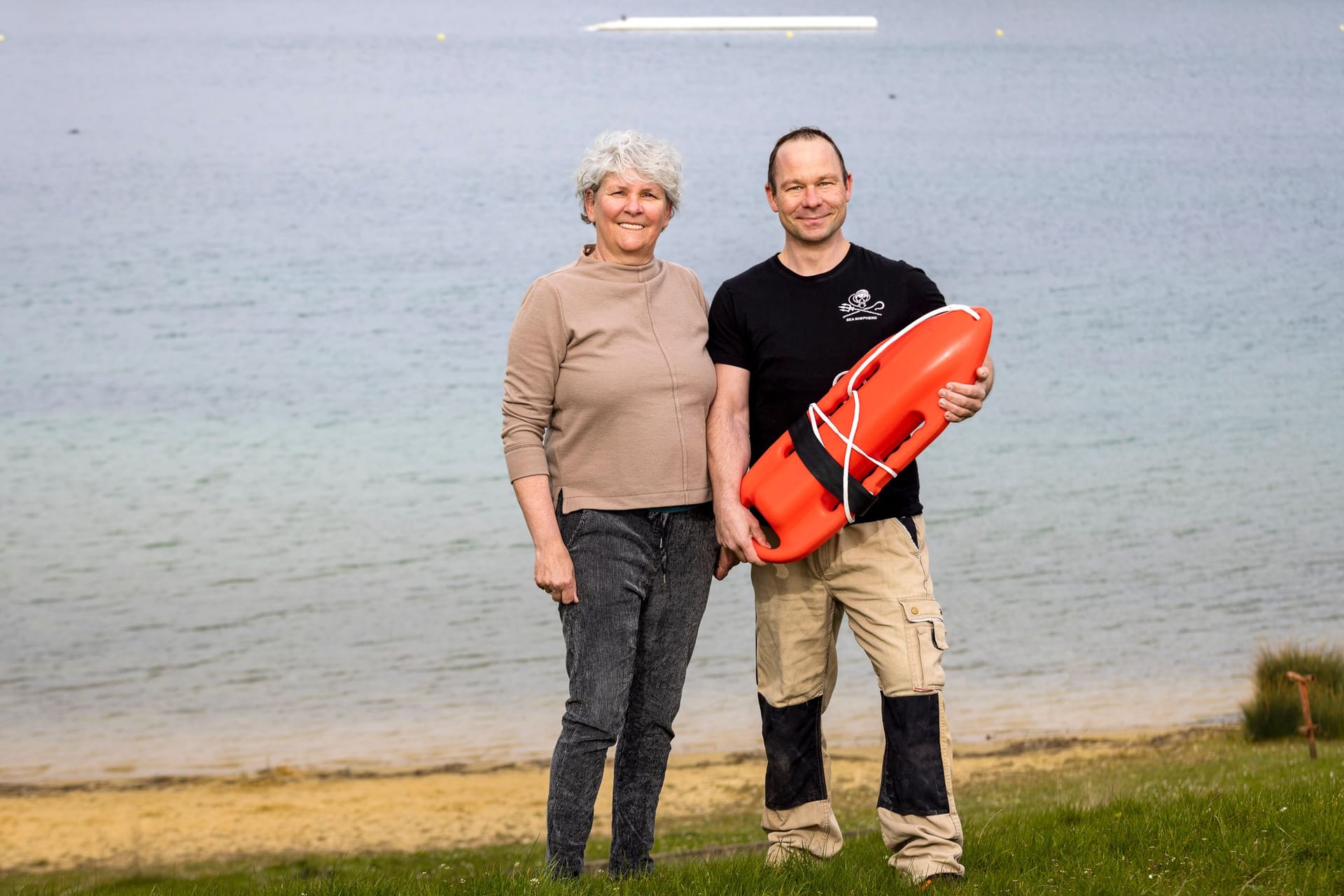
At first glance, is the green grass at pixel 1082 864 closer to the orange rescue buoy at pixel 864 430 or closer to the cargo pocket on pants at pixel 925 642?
the cargo pocket on pants at pixel 925 642

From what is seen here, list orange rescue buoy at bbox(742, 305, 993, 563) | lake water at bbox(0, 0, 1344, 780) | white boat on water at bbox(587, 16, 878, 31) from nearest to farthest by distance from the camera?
orange rescue buoy at bbox(742, 305, 993, 563), lake water at bbox(0, 0, 1344, 780), white boat on water at bbox(587, 16, 878, 31)

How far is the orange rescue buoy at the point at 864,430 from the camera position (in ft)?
9.34

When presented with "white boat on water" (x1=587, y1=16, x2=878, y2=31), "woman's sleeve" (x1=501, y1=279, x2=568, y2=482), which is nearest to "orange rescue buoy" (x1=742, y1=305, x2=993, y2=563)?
"woman's sleeve" (x1=501, y1=279, x2=568, y2=482)

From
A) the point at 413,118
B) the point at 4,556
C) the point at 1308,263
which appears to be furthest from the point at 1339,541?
the point at 413,118

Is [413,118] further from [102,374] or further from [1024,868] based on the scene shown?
[1024,868]

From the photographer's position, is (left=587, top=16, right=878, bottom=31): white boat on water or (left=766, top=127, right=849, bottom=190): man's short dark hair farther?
(left=587, top=16, right=878, bottom=31): white boat on water

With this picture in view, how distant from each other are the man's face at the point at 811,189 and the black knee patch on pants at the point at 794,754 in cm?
116

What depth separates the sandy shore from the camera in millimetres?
7668

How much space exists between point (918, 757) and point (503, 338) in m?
24.4

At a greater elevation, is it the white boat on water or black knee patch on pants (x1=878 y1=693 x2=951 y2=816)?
the white boat on water

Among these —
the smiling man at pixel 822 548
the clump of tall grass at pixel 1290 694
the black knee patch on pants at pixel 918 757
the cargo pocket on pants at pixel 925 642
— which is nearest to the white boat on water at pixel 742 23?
the clump of tall grass at pixel 1290 694

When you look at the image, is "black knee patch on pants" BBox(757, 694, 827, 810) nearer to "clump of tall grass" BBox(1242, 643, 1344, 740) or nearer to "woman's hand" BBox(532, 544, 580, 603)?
"woman's hand" BBox(532, 544, 580, 603)

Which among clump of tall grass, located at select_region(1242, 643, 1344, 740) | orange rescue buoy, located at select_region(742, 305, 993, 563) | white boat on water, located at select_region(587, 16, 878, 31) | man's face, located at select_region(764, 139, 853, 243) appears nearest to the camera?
orange rescue buoy, located at select_region(742, 305, 993, 563)

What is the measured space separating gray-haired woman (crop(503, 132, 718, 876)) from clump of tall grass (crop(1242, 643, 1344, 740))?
6.92 m
